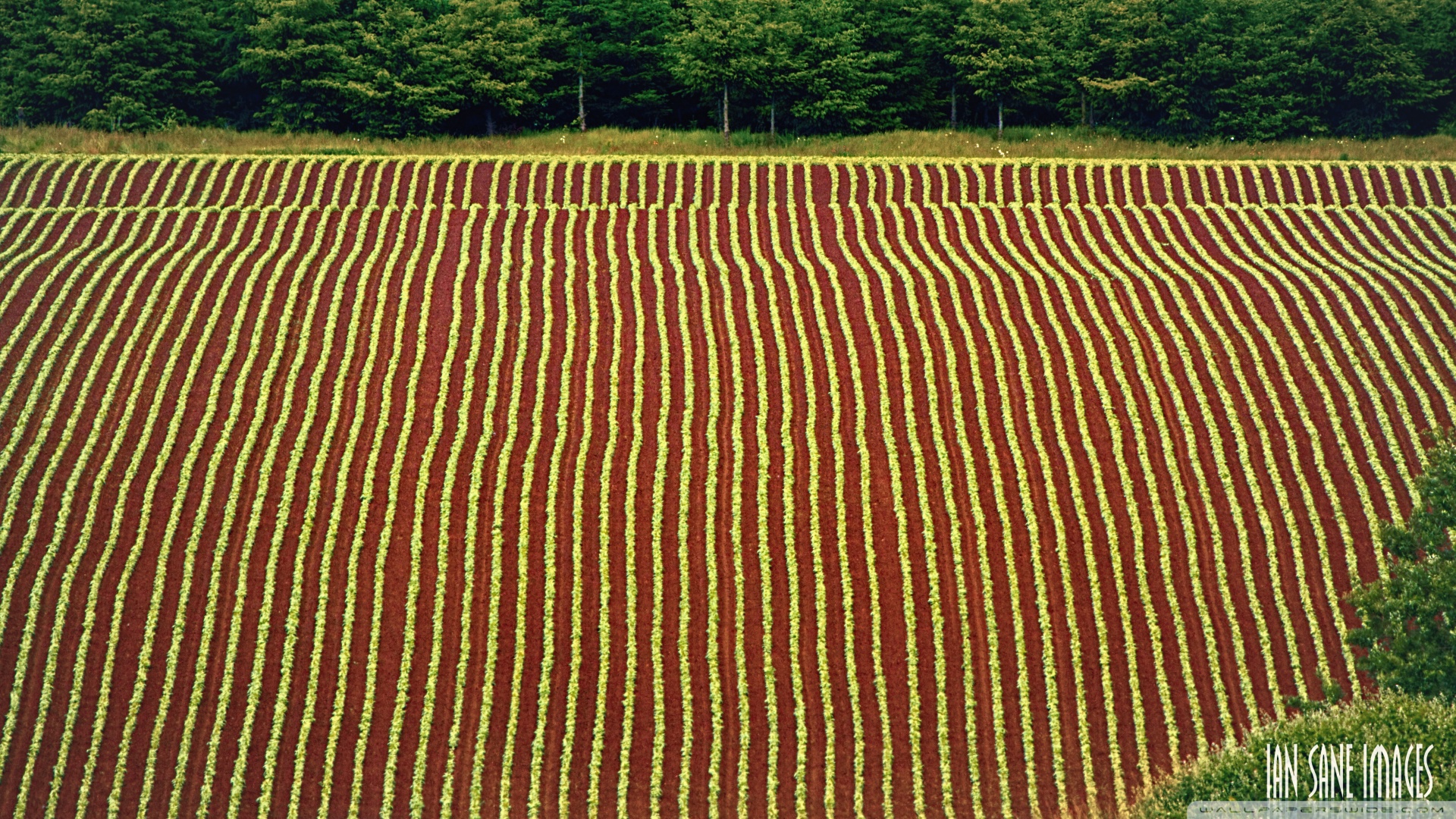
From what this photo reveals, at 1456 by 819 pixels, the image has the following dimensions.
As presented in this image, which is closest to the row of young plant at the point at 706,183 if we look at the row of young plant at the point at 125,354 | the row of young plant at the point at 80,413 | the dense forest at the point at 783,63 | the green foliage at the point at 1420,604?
the row of young plant at the point at 80,413

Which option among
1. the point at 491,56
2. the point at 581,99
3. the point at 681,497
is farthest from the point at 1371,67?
the point at 681,497

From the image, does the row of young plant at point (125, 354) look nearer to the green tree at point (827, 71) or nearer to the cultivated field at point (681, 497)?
the cultivated field at point (681, 497)

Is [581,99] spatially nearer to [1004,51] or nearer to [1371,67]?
[1004,51]

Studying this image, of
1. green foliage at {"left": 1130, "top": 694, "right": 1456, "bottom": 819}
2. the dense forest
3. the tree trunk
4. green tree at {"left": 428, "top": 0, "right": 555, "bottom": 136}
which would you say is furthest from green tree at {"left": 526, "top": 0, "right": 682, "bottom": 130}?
green foliage at {"left": 1130, "top": 694, "right": 1456, "bottom": 819}

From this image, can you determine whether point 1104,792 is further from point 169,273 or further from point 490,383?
point 169,273

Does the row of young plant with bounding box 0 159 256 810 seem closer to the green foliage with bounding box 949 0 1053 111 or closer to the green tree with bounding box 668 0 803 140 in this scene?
the green tree with bounding box 668 0 803 140
